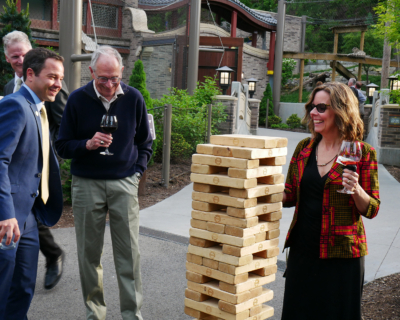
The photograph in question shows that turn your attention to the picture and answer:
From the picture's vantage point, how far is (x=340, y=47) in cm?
4428

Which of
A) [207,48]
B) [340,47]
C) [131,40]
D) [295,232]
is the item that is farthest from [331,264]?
[340,47]

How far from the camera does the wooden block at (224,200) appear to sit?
3.29 metres

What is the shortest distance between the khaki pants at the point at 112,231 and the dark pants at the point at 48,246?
2.80ft

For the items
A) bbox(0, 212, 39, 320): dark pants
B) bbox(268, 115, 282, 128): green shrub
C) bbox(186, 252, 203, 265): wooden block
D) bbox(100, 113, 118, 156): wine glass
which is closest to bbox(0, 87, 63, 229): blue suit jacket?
bbox(0, 212, 39, 320): dark pants

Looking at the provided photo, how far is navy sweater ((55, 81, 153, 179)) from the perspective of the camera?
12.1 ft

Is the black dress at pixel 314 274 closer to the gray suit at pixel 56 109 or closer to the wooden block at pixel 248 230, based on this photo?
the wooden block at pixel 248 230

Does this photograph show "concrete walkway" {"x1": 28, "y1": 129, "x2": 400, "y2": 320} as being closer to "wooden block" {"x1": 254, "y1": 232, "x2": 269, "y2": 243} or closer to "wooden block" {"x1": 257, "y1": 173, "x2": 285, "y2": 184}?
"wooden block" {"x1": 254, "y1": 232, "x2": 269, "y2": 243}

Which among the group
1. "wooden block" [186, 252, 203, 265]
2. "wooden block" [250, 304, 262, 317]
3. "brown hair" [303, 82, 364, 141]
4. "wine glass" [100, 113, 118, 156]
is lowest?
"wooden block" [250, 304, 262, 317]

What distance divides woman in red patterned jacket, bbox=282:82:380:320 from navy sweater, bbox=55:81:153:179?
1.35 metres

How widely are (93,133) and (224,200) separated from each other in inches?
45.7

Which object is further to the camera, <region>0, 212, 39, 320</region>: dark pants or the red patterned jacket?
<region>0, 212, 39, 320</region>: dark pants

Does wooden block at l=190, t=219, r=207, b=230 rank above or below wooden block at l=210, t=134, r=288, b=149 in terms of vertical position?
below

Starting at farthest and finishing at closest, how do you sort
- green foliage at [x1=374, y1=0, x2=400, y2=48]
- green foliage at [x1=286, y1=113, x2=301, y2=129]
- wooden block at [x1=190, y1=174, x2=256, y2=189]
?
green foliage at [x1=286, y1=113, x2=301, y2=129] < green foliage at [x1=374, y1=0, x2=400, y2=48] < wooden block at [x1=190, y1=174, x2=256, y2=189]

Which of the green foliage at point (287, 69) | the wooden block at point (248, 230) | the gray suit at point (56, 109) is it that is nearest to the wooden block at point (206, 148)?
the wooden block at point (248, 230)
